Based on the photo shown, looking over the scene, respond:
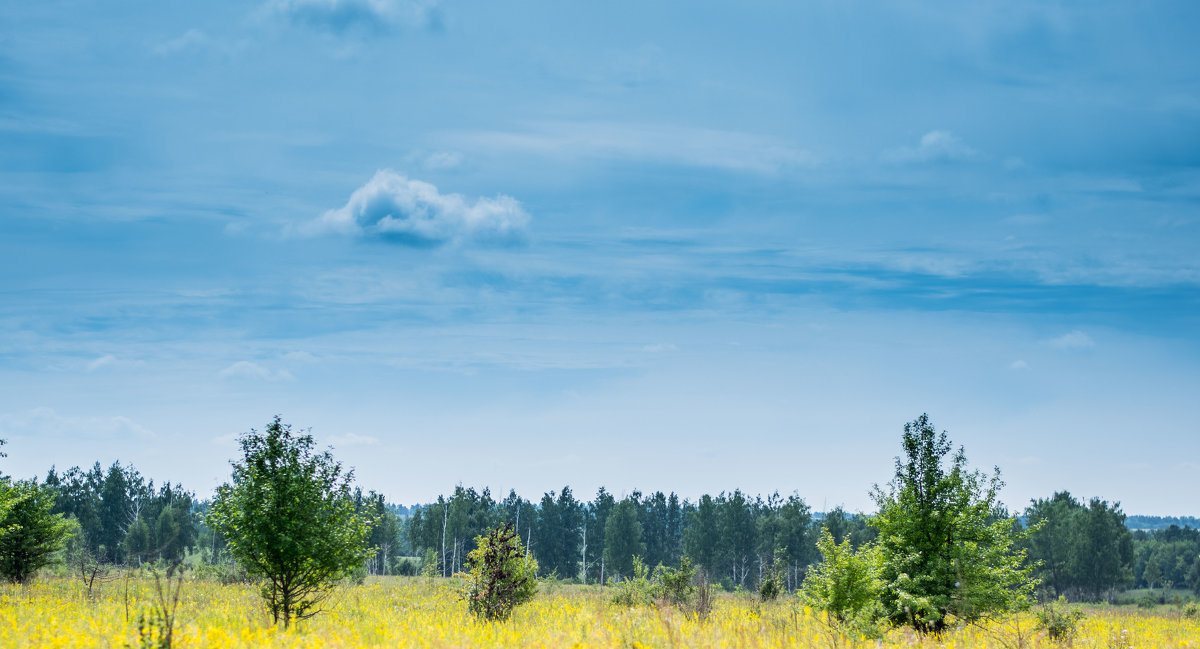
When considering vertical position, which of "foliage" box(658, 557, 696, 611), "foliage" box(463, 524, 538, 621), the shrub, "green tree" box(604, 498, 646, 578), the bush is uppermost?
"foliage" box(463, 524, 538, 621)

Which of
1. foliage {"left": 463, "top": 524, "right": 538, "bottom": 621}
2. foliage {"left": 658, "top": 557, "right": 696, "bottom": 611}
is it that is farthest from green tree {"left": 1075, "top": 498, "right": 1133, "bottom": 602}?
foliage {"left": 463, "top": 524, "right": 538, "bottom": 621}

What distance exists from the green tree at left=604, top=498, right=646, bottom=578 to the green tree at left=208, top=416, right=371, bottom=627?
74.6 m

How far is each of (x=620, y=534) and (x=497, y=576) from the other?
233 feet

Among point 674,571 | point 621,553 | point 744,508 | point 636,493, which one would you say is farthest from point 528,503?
point 674,571

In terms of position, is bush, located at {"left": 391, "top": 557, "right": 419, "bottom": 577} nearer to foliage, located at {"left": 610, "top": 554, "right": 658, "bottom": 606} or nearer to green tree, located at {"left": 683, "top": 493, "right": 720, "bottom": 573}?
green tree, located at {"left": 683, "top": 493, "right": 720, "bottom": 573}

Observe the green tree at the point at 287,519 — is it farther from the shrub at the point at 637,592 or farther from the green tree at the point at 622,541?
the green tree at the point at 622,541

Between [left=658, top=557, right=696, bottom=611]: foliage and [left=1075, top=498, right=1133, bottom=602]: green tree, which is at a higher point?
[left=658, top=557, right=696, bottom=611]: foliage

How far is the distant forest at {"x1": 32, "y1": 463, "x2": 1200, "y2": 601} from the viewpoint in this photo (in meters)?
79.2

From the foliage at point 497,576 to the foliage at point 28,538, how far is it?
18.4m

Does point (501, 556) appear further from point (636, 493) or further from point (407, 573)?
point (636, 493)

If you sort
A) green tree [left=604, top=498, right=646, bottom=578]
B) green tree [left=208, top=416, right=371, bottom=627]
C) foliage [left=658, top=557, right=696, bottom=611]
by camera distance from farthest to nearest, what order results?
green tree [left=604, top=498, right=646, bottom=578], foliage [left=658, top=557, right=696, bottom=611], green tree [left=208, top=416, right=371, bottom=627]

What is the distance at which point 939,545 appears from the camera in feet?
58.0

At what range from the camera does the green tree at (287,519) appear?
15.9m

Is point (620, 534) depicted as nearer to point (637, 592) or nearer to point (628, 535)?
point (628, 535)
